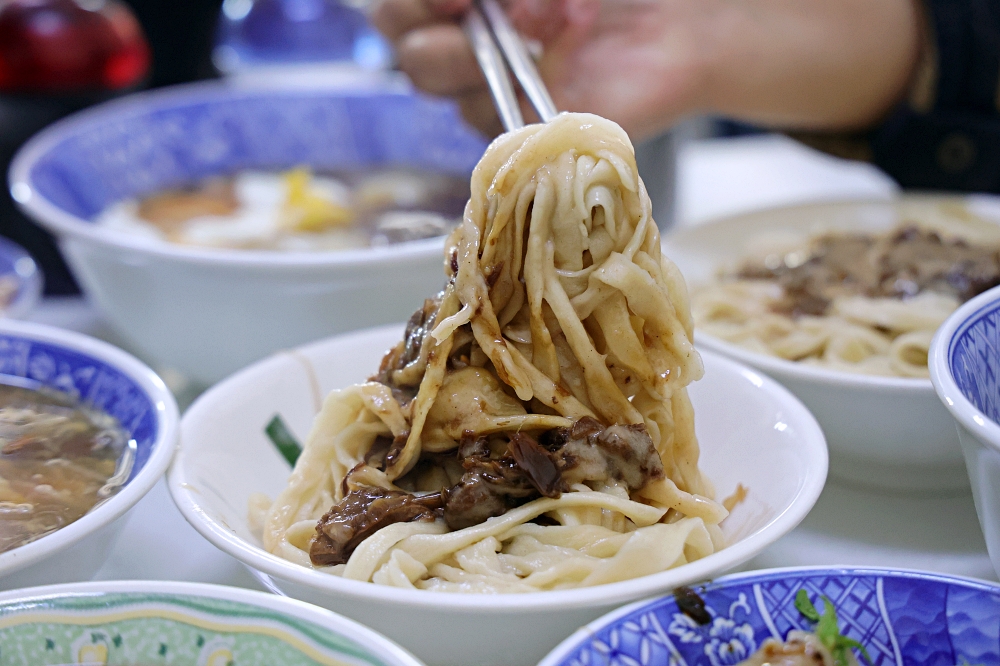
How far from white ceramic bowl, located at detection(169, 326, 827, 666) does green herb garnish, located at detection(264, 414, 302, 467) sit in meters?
0.02

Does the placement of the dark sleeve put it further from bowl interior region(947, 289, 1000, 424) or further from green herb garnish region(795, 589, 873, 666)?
green herb garnish region(795, 589, 873, 666)

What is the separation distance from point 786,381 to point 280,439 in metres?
0.99

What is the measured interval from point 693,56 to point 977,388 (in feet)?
6.45

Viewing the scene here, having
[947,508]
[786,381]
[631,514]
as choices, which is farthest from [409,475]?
[947,508]

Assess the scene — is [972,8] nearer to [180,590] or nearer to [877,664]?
[877,664]

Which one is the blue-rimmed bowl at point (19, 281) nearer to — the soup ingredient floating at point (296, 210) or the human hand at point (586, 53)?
the soup ingredient floating at point (296, 210)

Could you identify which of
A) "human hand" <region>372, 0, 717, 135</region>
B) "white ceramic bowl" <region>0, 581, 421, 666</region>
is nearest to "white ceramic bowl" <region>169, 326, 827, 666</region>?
"white ceramic bowl" <region>0, 581, 421, 666</region>

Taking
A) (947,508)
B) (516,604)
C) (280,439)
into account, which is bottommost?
(947,508)

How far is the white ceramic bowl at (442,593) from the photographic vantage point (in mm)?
1154

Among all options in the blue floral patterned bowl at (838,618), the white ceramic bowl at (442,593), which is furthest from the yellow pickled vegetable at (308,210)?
the blue floral patterned bowl at (838,618)

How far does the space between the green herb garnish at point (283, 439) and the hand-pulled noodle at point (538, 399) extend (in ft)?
0.88

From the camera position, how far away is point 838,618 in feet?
3.83

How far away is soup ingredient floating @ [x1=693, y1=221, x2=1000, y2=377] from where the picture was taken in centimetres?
216

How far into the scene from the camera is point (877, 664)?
115 cm
